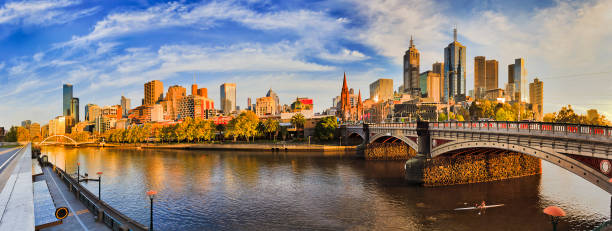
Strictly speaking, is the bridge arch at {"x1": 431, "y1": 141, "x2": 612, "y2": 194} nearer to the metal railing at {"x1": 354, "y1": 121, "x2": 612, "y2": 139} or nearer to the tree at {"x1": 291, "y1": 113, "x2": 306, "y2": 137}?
the metal railing at {"x1": 354, "y1": 121, "x2": 612, "y2": 139}

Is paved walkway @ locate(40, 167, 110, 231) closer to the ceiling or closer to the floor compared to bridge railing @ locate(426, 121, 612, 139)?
closer to the floor

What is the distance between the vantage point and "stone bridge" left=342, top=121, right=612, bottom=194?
879 inches

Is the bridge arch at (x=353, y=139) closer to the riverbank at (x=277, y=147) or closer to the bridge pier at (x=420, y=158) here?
the riverbank at (x=277, y=147)

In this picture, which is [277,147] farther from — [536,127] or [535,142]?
[536,127]

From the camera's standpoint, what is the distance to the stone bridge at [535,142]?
22328 mm

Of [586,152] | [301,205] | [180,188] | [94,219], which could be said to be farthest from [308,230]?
[180,188]

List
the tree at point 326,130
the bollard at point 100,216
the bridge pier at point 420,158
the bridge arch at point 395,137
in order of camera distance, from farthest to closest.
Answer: the tree at point 326,130 → the bridge arch at point 395,137 → the bridge pier at point 420,158 → the bollard at point 100,216

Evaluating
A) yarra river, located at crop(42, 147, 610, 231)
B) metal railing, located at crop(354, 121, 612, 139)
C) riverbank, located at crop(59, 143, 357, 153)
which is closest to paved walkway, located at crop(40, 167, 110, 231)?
yarra river, located at crop(42, 147, 610, 231)

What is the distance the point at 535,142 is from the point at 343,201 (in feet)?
68.2

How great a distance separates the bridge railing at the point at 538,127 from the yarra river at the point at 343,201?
28.3 ft

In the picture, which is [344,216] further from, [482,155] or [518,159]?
[518,159]

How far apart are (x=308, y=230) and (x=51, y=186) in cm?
3254

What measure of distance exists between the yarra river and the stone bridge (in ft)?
20.5

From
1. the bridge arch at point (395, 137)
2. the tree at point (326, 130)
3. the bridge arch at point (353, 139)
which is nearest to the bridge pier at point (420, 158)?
the bridge arch at point (395, 137)
